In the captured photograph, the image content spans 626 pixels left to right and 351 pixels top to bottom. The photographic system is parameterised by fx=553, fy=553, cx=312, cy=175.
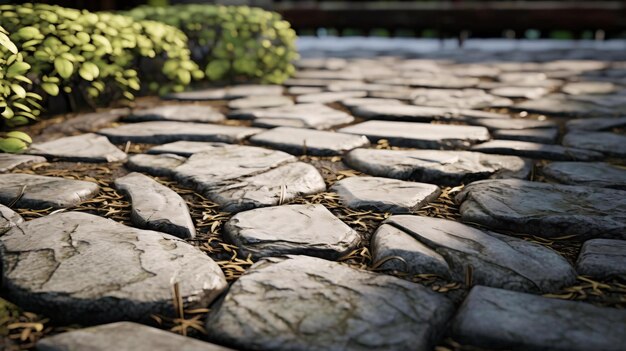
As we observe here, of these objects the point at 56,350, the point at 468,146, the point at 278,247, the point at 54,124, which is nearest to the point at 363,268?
the point at 278,247

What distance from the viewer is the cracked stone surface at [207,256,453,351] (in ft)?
3.59

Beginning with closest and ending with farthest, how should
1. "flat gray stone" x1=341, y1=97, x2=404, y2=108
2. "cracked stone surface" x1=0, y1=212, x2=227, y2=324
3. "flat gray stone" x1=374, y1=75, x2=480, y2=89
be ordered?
1. "cracked stone surface" x1=0, y1=212, x2=227, y2=324
2. "flat gray stone" x1=341, y1=97, x2=404, y2=108
3. "flat gray stone" x1=374, y1=75, x2=480, y2=89

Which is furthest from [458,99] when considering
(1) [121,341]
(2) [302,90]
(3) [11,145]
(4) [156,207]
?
(1) [121,341]

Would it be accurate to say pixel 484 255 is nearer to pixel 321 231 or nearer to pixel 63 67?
pixel 321 231

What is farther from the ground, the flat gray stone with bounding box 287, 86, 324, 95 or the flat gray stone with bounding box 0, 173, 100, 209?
the flat gray stone with bounding box 0, 173, 100, 209

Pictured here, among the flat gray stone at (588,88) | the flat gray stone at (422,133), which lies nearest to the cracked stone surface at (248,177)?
the flat gray stone at (422,133)

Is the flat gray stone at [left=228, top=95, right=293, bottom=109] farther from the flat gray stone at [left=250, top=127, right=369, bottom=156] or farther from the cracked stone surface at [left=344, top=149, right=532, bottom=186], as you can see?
the cracked stone surface at [left=344, top=149, right=532, bottom=186]

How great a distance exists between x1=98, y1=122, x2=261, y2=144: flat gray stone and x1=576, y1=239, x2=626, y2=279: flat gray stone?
1709mm

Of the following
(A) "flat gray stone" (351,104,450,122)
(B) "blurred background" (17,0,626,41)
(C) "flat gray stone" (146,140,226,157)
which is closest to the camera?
(C) "flat gray stone" (146,140,226,157)

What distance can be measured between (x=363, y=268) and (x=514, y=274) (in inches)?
14.7

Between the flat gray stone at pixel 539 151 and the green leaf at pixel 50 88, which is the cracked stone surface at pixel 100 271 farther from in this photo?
the flat gray stone at pixel 539 151

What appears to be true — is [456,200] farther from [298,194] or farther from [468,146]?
[468,146]

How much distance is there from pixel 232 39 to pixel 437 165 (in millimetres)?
3007

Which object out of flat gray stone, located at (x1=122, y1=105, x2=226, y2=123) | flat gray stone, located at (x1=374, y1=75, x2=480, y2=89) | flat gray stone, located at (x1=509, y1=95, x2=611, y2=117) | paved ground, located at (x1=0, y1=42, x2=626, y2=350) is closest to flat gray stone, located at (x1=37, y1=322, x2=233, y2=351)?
paved ground, located at (x1=0, y1=42, x2=626, y2=350)
